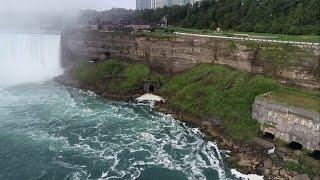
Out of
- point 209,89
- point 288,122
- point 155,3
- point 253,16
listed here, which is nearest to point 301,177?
point 288,122

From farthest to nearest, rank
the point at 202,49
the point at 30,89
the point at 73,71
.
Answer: the point at 73,71 → the point at 30,89 → the point at 202,49

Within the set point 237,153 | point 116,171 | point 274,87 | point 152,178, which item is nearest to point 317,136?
point 237,153

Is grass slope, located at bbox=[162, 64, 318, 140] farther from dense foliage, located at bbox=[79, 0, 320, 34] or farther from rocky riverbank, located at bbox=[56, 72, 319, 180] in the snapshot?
dense foliage, located at bbox=[79, 0, 320, 34]

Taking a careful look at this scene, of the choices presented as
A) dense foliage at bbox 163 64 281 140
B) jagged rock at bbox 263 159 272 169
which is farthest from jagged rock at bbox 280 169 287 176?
dense foliage at bbox 163 64 281 140

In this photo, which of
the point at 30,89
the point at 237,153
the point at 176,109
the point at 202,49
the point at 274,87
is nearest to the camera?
the point at 237,153

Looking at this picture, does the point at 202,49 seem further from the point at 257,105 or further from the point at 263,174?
the point at 263,174

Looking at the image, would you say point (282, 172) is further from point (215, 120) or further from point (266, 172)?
point (215, 120)
